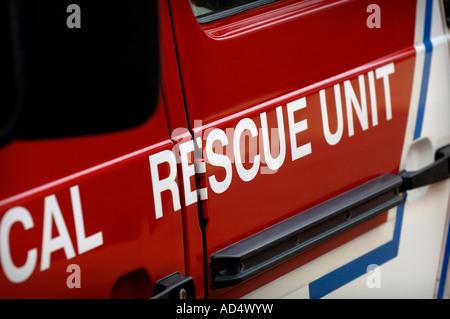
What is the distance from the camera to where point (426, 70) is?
217cm

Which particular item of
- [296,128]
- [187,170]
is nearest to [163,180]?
[187,170]

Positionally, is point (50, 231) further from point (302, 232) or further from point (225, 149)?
point (302, 232)

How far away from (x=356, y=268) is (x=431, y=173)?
1.29 ft

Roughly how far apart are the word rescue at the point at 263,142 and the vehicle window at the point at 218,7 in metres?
0.26

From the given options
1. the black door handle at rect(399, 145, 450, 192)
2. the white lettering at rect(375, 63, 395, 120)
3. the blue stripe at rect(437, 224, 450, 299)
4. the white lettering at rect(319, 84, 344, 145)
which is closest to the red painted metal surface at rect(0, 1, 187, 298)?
the white lettering at rect(319, 84, 344, 145)

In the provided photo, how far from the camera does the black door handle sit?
217cm

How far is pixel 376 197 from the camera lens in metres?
2.04

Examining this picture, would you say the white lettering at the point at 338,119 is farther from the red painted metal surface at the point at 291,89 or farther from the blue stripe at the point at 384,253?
the blue stripe at the point at 384,253

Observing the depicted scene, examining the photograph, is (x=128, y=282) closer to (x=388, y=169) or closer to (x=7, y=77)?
(x=7, y=77)

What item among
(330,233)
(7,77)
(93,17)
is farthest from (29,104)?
(330,233)

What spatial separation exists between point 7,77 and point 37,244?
38 centimetres

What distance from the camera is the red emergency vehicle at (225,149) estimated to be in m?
1.23

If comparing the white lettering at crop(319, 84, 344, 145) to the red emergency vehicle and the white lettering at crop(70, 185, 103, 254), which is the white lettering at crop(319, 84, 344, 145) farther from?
the white lettering at crop(70, 185, 103, 254)

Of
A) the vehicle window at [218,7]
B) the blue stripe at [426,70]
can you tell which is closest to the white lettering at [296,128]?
the vehicle window at [218,7]
